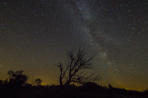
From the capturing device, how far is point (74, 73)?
25.1 meters

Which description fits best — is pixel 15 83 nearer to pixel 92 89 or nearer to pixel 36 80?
pixel 92 89

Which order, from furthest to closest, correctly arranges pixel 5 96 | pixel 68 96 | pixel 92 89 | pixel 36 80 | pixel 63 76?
pixel 36 80 → pixel 63 76 → pixel 92 89 → pixel 68 96 → pixel 5 96

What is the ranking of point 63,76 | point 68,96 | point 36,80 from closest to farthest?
1. point 68,96
2. point 63,76
3. point 36,80

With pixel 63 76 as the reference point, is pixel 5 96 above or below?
below

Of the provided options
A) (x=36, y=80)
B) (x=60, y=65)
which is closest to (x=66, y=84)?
(x=60, y=65)

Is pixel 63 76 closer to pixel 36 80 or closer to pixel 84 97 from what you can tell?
pixel 84 97

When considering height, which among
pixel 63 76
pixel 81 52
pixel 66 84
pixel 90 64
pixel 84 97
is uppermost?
pixel 81 52

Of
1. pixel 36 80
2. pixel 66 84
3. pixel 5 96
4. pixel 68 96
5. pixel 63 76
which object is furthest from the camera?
pixel 36 80

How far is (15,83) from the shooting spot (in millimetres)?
20453

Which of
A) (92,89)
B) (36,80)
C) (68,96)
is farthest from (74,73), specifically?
(36,80)

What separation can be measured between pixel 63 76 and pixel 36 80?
74.5 feet

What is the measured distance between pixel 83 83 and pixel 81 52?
6.08 m

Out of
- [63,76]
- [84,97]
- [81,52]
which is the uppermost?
[81,52]

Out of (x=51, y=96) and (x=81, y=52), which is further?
(x=81, y=52)
